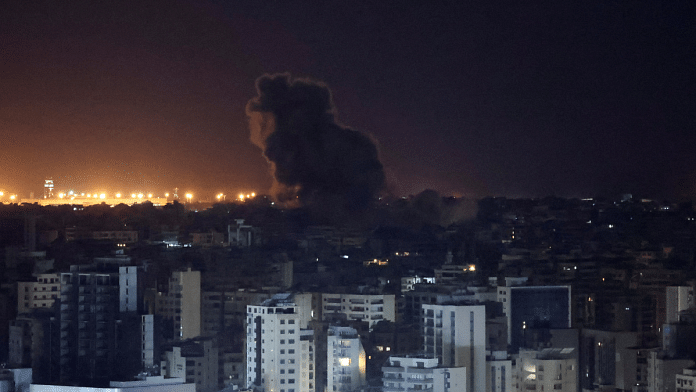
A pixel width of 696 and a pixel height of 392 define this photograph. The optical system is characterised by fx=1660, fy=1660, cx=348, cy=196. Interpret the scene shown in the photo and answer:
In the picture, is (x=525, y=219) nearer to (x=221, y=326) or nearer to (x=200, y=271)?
(x=200, y=271)

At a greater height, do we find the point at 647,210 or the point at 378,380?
the point at 647,210

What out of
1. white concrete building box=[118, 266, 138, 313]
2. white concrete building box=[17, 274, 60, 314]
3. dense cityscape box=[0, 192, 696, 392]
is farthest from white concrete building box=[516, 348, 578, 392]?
white concrete building box=[17, 274, 60, 314]

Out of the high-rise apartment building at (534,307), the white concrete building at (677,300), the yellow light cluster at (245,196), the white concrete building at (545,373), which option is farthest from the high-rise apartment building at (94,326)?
the yellow light cluster at (245,196)

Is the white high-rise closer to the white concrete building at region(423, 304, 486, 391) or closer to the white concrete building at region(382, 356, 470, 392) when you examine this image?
the white concrete building at region(382, 356, 470, 392)

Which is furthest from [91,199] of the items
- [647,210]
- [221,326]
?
[221,326]

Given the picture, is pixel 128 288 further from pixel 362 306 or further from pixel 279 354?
pixel 362 306
